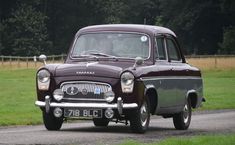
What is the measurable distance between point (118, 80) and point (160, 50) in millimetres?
2433

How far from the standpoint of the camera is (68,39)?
10012cm

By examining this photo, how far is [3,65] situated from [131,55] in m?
51.7

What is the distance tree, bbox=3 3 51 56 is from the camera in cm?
9138

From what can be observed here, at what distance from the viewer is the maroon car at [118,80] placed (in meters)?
15.0

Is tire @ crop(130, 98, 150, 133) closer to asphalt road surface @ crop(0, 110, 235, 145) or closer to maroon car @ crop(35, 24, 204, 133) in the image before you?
maroon car @ crop(35, 24, 204, 133)

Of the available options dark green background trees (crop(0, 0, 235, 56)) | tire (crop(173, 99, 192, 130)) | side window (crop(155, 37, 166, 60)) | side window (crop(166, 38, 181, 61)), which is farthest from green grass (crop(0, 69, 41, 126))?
dark green background trees (crop(0, 0, 235, 56))

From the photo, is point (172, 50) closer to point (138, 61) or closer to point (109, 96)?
point (138, 61)

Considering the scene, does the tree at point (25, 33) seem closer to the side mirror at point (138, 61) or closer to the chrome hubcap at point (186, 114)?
the chrome hubcap at point (186, 114)

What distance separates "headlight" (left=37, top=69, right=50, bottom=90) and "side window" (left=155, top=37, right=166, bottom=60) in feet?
8.08

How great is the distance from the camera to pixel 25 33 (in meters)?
93.5

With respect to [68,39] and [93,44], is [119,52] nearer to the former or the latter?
[93,44]

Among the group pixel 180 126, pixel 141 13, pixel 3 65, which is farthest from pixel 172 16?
pixel 180 126

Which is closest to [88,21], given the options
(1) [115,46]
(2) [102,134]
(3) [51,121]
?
(1) [115,46]

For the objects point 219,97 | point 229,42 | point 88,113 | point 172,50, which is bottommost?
point 229,42
